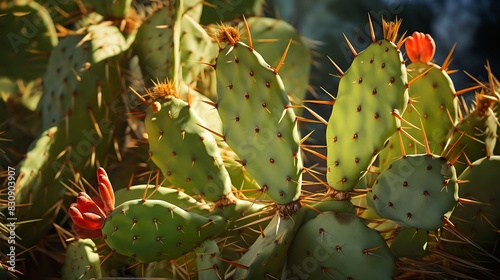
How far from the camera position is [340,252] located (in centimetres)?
136

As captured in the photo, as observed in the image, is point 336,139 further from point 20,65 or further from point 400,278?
point 20,65

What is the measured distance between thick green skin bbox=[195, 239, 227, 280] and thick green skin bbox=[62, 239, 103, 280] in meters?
0.22

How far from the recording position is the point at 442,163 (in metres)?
1.31

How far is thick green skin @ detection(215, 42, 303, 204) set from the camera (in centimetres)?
Result: 138

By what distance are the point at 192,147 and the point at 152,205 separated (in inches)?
7.2

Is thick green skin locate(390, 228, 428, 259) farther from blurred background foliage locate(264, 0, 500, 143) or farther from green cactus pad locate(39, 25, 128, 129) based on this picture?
blurred background foliage locate(264, 0, 500, 143)

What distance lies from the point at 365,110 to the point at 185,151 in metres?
0.36

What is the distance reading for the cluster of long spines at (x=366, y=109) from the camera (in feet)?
4.46

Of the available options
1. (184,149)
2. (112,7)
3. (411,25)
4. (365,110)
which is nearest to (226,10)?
(112,7)

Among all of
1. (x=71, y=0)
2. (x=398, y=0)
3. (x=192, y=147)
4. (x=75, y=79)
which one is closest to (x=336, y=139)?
(x=192, y=147)

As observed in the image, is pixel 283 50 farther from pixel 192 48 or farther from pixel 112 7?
pixel 112 7

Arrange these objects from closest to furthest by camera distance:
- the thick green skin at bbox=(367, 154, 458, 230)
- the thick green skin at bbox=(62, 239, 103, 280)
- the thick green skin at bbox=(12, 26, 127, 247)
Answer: the thick green skin at bbox=(367, 154, 458, 230) < the thick green skin at bbox=(62, 239, 103, 280) < the thick green skin at bbox=(12, 26, 127, 247)

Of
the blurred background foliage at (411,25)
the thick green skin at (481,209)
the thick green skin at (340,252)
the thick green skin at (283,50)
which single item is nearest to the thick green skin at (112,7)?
the thick green skin at (283,50)

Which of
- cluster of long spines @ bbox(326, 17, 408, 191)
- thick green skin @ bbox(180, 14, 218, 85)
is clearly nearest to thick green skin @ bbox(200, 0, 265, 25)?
thick green skin @ bbox(180, 14, 218, 85)
